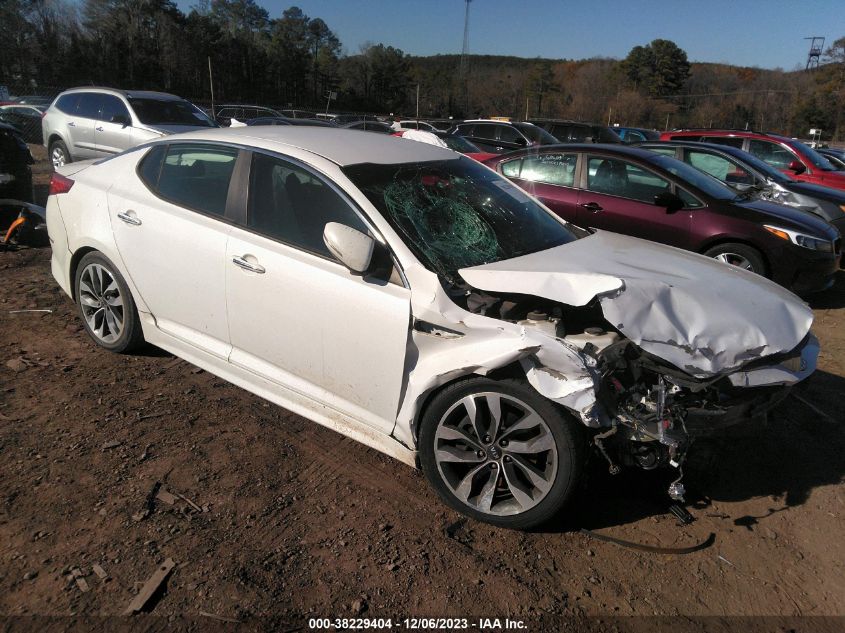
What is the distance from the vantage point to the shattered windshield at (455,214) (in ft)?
10.5

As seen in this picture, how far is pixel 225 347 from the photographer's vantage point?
3656 millimetres

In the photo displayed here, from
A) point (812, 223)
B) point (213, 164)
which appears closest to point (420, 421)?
point (213, 164)

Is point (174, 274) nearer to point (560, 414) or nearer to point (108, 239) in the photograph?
point (108, 239)

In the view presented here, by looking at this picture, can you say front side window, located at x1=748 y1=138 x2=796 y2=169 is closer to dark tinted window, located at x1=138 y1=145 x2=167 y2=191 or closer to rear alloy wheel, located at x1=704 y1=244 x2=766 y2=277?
rear alloy wheel, located at x1=704 y1=244 x2=766 y2=277

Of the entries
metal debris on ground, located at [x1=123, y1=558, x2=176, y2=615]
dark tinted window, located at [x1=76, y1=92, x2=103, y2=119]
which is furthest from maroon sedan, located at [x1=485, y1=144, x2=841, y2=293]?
dark tinted window, located at [x1=76, y1=92, x2=103, y2=119]

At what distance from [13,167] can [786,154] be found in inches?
491

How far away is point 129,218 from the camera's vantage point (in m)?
4.03

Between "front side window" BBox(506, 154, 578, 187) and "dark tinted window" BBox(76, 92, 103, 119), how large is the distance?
8482mm

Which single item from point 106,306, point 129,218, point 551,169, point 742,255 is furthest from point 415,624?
point 551,169

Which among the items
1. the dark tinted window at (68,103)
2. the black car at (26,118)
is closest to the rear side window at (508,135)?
the dark tinted window at (68,103)

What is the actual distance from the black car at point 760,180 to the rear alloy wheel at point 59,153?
11.1 meters

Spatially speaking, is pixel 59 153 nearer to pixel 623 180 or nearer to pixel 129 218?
pixel 129 218

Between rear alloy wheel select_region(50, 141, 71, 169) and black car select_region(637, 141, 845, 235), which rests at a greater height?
black car select_region(637, 141, 845, 235)

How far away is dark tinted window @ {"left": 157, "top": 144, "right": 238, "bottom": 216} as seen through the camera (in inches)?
147
